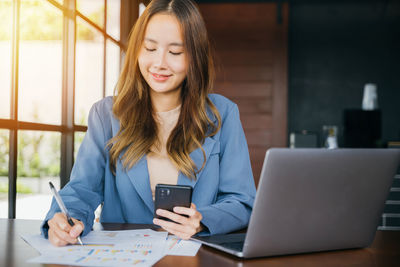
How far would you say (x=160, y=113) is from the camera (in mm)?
1724

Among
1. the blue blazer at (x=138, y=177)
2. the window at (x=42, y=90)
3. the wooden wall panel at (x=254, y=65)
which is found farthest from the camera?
the wooden wall panel at (x=254, y=65)

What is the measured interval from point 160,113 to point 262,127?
3.28 m

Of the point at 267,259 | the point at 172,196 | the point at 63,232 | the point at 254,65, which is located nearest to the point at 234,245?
the point at 267,259

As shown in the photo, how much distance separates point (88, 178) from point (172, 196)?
18.1 inches

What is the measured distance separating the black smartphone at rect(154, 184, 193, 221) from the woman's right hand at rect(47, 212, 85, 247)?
0.20 m

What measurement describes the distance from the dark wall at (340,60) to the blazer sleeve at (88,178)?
3.76 metres

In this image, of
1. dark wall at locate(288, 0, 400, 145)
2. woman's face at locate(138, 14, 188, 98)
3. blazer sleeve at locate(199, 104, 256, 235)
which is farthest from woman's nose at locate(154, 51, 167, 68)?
dark wall at locate(288, 0, 400, 145)

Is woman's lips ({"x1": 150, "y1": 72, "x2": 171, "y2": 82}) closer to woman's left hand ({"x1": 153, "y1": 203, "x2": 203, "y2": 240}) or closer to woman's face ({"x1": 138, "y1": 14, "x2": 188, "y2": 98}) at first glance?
woman's face ({"x1": 138, "y1": 14, "x2": 188, "y2": 98})

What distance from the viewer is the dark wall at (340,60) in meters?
4.99

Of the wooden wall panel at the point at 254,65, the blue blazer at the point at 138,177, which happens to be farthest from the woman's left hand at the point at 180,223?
the wooden wall panel at the point at 254,65

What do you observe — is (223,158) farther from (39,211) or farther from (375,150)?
(39,211)

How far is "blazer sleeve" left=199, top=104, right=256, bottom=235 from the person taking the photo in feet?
4.11

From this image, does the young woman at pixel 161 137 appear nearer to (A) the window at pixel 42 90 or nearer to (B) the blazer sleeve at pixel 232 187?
(B) the blazer sleeve at pixel 232 187

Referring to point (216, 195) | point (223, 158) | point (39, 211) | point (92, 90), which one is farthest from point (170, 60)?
point (92, 90)
